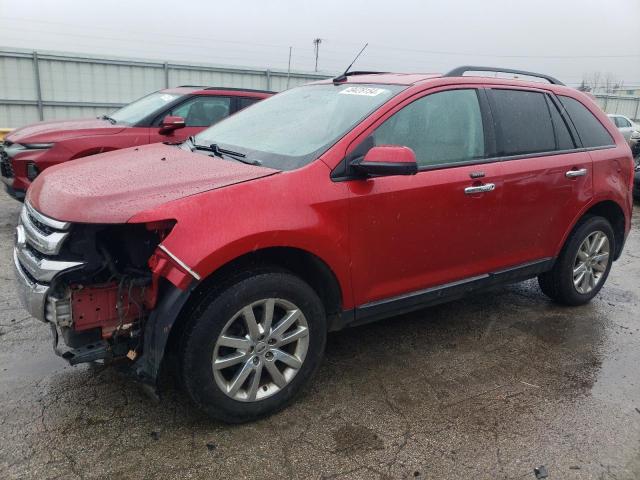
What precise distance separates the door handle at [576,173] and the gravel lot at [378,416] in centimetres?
Answer: 120

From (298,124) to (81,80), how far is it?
11.4 m

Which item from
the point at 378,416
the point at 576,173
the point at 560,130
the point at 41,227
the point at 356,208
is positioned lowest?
the point at 378,416

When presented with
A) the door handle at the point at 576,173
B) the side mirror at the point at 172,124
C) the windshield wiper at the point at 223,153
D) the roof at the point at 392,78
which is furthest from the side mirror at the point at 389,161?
the side mirror at the point at 172,124

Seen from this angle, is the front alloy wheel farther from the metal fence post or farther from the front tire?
the metal fence post

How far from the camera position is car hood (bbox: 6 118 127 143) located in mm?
6113

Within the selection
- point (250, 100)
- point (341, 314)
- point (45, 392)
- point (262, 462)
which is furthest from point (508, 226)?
point (250, 100)

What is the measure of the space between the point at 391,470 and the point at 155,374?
1175 millimetres

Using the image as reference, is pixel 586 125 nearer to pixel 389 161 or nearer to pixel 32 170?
pixel 389 161

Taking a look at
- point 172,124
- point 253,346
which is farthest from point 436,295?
point 172,124

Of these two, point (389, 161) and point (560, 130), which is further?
point (560, 130)

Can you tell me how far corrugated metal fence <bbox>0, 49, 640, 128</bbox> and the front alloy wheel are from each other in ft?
39.3

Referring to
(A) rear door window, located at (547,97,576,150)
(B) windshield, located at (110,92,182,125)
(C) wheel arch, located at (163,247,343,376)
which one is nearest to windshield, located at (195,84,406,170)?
(C) wheel arch, located at (163,247,343,376)

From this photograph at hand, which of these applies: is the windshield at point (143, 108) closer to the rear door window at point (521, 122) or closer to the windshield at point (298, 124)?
the windshield at point (298, 124)

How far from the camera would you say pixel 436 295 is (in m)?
3.45
